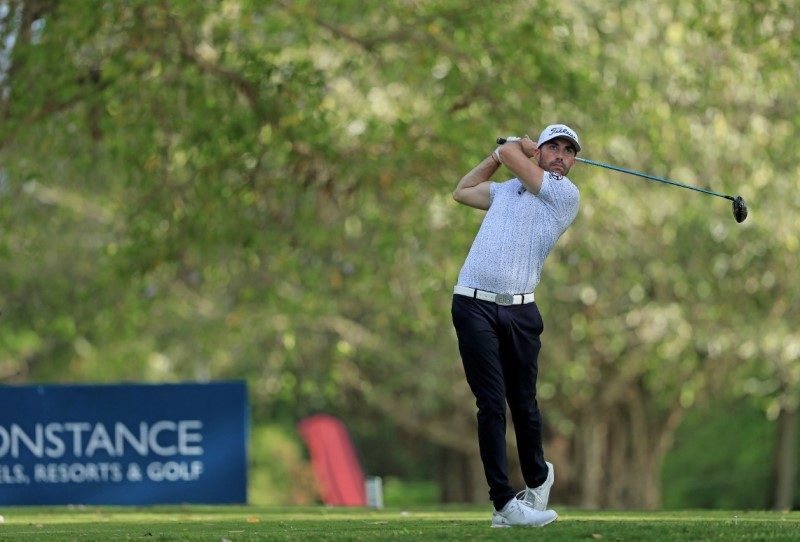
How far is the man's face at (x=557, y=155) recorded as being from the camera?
9680 millimetres

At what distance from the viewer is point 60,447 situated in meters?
15.1

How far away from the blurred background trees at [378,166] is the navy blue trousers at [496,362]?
7.69m

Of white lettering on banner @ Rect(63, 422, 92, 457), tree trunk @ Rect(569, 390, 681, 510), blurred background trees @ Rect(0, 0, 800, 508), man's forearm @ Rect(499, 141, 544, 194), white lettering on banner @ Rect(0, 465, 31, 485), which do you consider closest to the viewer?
man's forearm @ Rect(499, 141, 544, 194)

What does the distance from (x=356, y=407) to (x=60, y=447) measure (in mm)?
22901

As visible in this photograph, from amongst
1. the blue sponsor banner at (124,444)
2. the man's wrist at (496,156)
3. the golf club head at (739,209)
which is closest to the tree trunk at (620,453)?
the blue sponsor banner at (124,444)

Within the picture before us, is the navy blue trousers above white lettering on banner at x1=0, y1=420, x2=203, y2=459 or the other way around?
above

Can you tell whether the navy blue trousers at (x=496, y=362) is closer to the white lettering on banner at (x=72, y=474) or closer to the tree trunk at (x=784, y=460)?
the white lettering on banner at (x=72, y=474)

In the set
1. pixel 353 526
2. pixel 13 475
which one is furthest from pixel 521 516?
pixel 13 475

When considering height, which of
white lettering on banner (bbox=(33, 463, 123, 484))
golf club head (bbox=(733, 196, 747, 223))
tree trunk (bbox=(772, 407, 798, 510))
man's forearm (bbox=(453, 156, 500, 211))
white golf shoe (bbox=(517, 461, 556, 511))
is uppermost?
man's forearm (bbox=(453, 156, 500, 211))

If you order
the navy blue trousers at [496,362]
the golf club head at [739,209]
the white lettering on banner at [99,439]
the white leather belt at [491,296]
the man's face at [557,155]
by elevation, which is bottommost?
the white lettering on banner at [99,439]

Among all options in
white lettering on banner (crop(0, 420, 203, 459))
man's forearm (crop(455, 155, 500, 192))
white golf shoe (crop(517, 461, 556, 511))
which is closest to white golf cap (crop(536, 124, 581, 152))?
man's forearm (crop(455, 155, 500, 192))

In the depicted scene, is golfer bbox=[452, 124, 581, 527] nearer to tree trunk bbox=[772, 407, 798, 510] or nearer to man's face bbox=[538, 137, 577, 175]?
man's face bbox=[538, 137, 577, 175]

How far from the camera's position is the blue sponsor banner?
1501 centimetres

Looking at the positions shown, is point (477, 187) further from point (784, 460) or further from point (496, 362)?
point (784, 460)
